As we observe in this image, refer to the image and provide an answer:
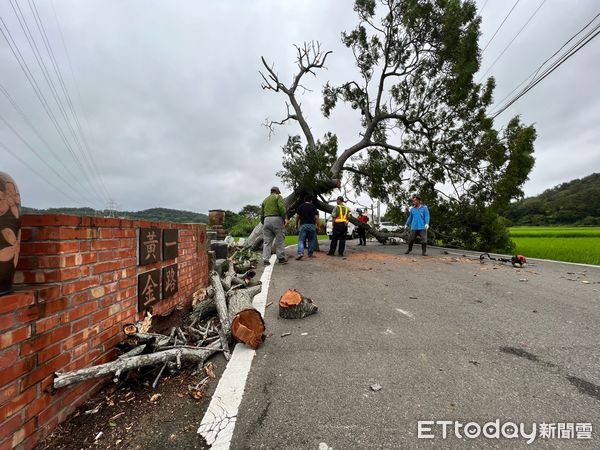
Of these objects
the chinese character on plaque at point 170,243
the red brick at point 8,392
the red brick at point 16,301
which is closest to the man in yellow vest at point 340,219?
the chinese character on plaque at point 170,243

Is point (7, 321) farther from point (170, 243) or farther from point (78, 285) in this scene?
point (170, 243)

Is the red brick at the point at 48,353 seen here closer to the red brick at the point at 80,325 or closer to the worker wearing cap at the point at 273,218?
the red brick at the point at 80,325

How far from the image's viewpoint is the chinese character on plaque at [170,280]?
353cm

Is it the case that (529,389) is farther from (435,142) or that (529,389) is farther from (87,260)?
(435,142)

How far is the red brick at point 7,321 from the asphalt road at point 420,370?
137 centimetres

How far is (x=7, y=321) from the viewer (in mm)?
1545

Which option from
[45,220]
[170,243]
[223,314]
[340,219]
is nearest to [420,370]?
[223,314]

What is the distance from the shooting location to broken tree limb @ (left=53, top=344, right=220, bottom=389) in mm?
1892

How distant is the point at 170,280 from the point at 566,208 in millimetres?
88565

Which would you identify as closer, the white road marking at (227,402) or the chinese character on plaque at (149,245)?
the white road marking at (227,402)

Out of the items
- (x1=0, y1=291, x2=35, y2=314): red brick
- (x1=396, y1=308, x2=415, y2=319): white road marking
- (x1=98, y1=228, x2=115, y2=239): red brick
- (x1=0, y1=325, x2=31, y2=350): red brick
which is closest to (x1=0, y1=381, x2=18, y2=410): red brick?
(x1=0, y1=325, x2=31, y2=350): red brick

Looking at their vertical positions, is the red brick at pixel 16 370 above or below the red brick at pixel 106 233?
below

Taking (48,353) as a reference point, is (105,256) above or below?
above


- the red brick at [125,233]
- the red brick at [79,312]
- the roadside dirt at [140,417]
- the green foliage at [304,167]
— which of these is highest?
the green foliage at [304,167]
